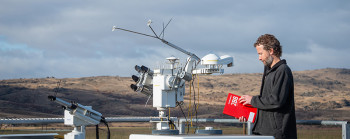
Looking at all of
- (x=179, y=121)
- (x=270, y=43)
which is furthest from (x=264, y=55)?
(x=179, y=121)

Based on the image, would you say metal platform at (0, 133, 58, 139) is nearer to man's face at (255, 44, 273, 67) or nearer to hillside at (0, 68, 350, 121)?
man's face at (255, 44, 273, 67)

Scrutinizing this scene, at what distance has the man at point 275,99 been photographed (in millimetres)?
3846

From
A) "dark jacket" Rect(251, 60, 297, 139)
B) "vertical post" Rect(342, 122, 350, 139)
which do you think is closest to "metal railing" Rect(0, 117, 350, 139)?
"vertical post" Rect(342, 122, 350, 139)

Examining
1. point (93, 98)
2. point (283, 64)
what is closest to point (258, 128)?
point (283, 64)

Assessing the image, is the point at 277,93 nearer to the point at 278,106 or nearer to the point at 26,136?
the point at 278,106

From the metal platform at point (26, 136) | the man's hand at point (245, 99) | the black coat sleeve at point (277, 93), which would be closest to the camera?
the black coat sleeve at point (277, 93)

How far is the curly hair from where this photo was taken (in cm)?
407

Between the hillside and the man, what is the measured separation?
141 feet

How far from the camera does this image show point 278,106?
12.5 ft

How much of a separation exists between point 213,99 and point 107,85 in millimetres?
16854

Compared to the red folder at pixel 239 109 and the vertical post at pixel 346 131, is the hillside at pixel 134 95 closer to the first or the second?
the vertical post at pixel 346 131

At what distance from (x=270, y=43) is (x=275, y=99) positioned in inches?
19.4

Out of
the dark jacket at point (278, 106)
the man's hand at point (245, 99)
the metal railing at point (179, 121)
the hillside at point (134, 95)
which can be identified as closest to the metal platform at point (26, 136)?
the metal railing at point (179, 121)

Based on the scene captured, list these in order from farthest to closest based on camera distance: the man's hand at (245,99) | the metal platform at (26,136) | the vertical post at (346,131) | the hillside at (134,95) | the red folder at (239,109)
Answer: the hillside at (134,95) < the vertical post at (346,131) < the metal platform at (26,136) < the red folder at (239,109) < the man's hand at (245,99)
